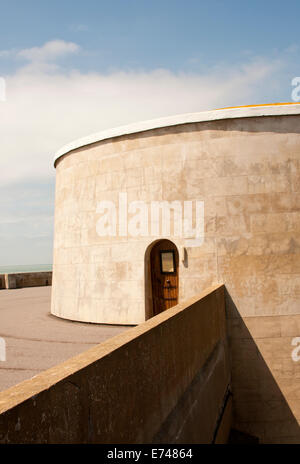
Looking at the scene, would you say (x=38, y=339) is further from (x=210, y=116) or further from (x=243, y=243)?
(x=210, y=116)

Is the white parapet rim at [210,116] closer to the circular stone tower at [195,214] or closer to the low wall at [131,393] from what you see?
the circular stone tower at [195,214]

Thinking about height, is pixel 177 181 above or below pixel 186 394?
above

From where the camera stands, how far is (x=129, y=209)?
424 inches

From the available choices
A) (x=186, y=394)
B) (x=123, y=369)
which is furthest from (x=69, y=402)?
(x=186, y=394)

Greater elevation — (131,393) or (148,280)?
(148,280)

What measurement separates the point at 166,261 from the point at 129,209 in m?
1.77

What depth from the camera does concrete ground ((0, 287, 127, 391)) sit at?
694 cm

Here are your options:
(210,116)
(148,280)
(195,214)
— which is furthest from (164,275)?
(210,116)

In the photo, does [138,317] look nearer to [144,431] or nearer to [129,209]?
[129,209]

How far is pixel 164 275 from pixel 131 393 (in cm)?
745

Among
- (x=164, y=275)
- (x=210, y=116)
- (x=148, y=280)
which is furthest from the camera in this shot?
(x=164, y=275)

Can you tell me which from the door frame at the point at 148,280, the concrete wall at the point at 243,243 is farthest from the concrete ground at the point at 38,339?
the concrete wall at the point at 243,243

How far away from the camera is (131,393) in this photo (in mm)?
3598

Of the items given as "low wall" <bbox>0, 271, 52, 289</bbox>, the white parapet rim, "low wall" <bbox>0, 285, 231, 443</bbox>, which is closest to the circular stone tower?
the white parapet rim
